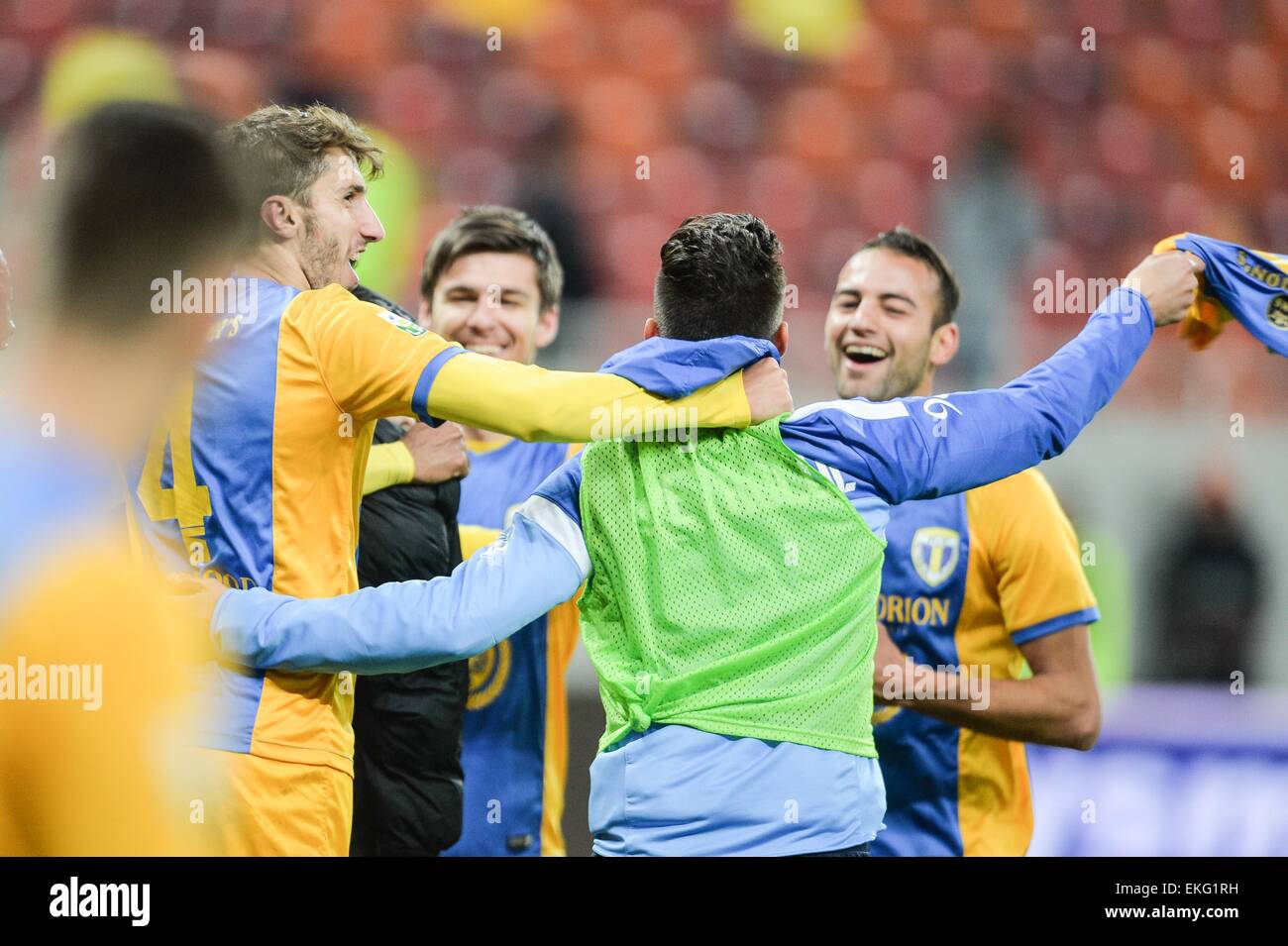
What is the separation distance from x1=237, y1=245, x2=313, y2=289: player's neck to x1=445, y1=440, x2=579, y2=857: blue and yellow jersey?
3.34 ft

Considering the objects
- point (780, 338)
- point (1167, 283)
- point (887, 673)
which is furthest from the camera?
point (887, 673)

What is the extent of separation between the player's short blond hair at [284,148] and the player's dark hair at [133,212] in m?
0.95

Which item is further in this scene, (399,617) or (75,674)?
(399,617)

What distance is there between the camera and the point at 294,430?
A: 2119mm

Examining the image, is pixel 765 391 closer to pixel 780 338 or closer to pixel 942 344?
pixel 780 338

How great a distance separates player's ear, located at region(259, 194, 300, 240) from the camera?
2.31 metres

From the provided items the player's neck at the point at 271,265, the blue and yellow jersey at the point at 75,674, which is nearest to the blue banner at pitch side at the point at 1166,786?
the player's neck at the point at 271,265

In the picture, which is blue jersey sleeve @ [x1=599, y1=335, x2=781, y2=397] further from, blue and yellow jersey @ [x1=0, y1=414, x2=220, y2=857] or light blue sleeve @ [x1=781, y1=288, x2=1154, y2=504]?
blue and yellow jersey @ [x1=0, y1=414, x2=220, y2=857]

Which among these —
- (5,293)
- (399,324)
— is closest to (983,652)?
(399,324)

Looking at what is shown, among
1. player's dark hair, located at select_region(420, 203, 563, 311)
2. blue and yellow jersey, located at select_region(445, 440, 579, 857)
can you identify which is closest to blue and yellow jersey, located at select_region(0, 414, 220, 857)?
blue and yellow jersey, located at select_region(445, 440, 579, 857)

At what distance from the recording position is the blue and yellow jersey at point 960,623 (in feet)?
10.0

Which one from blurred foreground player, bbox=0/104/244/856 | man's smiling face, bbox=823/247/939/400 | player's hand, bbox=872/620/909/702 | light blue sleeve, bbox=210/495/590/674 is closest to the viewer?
blurred foreground player, bbox=0/104/244/856

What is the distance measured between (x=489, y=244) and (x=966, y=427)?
1733 millimetres
